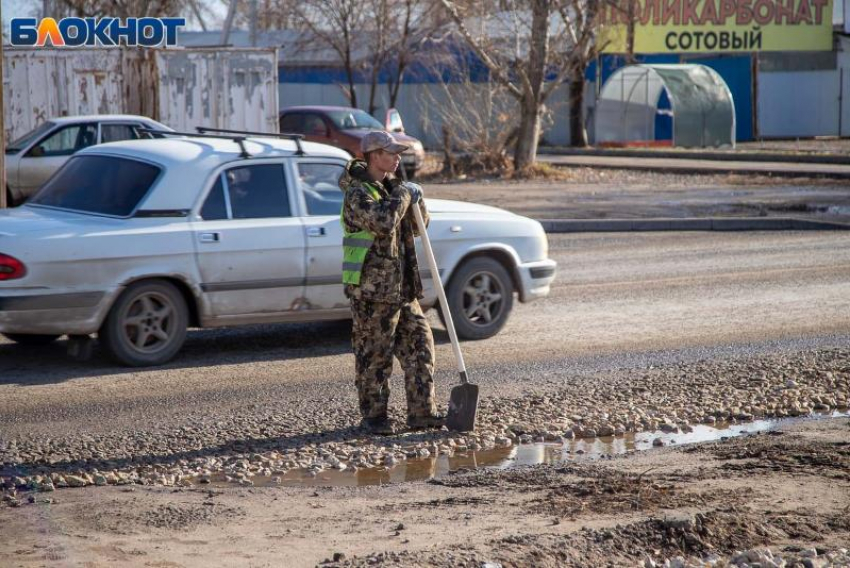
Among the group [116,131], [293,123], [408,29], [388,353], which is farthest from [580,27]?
[388,353]

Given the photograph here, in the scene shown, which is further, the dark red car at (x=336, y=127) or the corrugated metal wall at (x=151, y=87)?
the dark red car at (x=336, y=127)

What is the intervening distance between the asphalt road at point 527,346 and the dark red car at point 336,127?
1175cm

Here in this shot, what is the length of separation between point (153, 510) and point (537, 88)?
74.8 ft

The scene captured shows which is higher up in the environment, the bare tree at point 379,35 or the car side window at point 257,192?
the bare tree at point 379,35

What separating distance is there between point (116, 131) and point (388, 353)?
12.0 meters

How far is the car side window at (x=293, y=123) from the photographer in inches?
1039

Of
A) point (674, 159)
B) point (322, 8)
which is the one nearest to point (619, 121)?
point (674, 159)

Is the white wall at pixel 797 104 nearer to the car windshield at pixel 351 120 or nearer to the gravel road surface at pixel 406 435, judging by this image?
the car windshield at pixel 351 120

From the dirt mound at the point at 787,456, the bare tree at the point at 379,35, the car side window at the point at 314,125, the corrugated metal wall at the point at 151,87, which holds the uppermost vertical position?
the bare tree at the point at 379,35

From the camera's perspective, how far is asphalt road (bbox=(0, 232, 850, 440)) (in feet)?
24.2

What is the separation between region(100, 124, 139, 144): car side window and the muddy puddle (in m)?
12.2

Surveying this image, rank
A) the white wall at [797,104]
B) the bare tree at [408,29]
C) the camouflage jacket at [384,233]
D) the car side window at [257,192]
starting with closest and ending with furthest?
the camouflage jacket at [384,233] < the car side window at [257,192] < the bare tree at [408,29] < the white wall at [797,104]

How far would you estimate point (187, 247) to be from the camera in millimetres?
8336

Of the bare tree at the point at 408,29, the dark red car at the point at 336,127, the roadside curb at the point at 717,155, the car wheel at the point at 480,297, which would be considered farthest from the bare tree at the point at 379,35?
the car wheel at the point at 480,297
